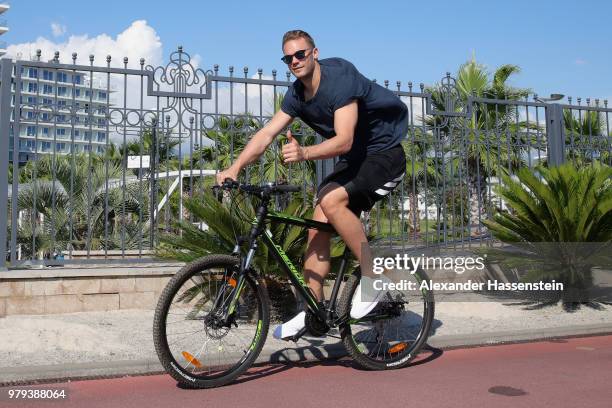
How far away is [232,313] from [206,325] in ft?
0.56

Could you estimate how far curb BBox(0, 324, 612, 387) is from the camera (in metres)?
4.23

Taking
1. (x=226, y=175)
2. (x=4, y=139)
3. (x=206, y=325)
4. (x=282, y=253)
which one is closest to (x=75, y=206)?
(x=4, y=139)

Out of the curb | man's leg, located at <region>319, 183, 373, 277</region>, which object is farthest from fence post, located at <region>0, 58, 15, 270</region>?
man's leg, located at <region>319, 183, 373, 277</region>

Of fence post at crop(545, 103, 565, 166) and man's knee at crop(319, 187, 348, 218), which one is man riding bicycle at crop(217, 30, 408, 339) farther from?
fence post at crop(545, 103, 565, 166)

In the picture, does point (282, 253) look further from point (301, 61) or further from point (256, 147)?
point (301, 61)

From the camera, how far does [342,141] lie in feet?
12.7

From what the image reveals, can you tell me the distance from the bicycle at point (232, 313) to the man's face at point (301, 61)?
0.77 metres

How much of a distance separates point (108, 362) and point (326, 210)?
6.21 feet

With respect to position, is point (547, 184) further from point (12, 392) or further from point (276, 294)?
point (12, 392)

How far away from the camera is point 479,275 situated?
8.59 m

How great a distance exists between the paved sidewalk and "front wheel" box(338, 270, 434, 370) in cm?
54

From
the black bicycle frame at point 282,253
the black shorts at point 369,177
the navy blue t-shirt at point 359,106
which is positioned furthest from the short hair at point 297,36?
the black bicycle frame at point 282,253

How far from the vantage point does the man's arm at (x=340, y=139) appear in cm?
377

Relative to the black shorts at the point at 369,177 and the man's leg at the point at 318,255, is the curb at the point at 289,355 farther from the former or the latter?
the black shorts at the point at 369,177
